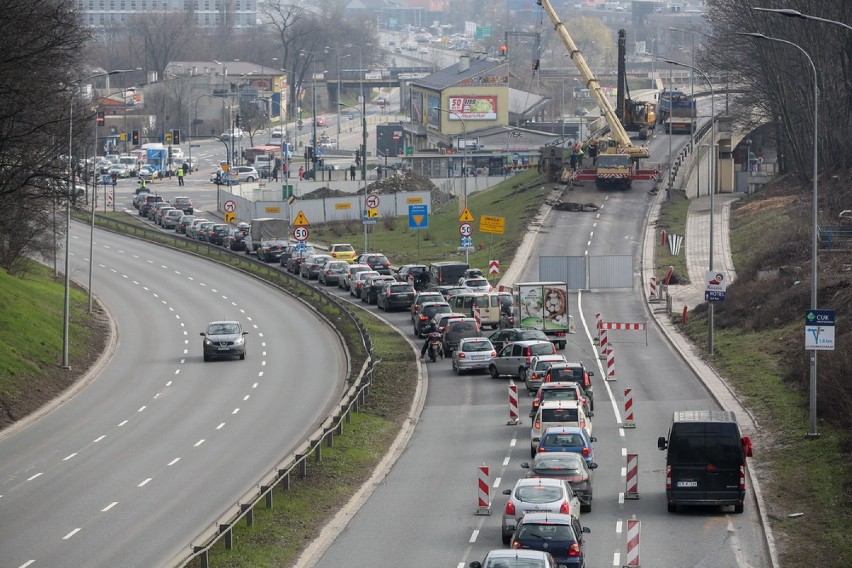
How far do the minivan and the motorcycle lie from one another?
6.41m

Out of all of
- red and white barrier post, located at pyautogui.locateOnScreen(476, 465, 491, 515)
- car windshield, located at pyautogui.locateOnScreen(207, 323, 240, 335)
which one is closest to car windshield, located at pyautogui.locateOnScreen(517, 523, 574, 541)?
red and white barrier post, located at pyautogui.locateOnScreen(476, 465, 491, 515)

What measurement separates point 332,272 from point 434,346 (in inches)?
940

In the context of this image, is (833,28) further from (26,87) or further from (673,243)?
(26,87)

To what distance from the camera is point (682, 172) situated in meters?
102

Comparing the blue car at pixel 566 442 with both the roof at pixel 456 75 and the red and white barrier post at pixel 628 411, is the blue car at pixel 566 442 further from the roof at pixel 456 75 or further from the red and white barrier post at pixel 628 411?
the roof at pixel 456 75

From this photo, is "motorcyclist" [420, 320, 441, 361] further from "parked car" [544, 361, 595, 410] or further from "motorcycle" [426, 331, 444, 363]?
"parked car" [544, 361, 595, 410]

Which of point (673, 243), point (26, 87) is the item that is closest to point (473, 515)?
point (26, 87)

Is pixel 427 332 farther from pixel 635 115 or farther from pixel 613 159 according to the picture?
pixel 635 115

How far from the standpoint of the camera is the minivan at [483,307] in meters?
60.6

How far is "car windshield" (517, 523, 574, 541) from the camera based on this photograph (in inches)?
1000

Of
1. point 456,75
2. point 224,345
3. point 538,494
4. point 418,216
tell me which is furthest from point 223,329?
point 456,75

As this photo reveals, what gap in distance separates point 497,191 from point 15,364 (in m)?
65.5

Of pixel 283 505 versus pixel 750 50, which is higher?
pixel 750 50

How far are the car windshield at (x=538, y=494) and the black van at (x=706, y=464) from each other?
3395mm
